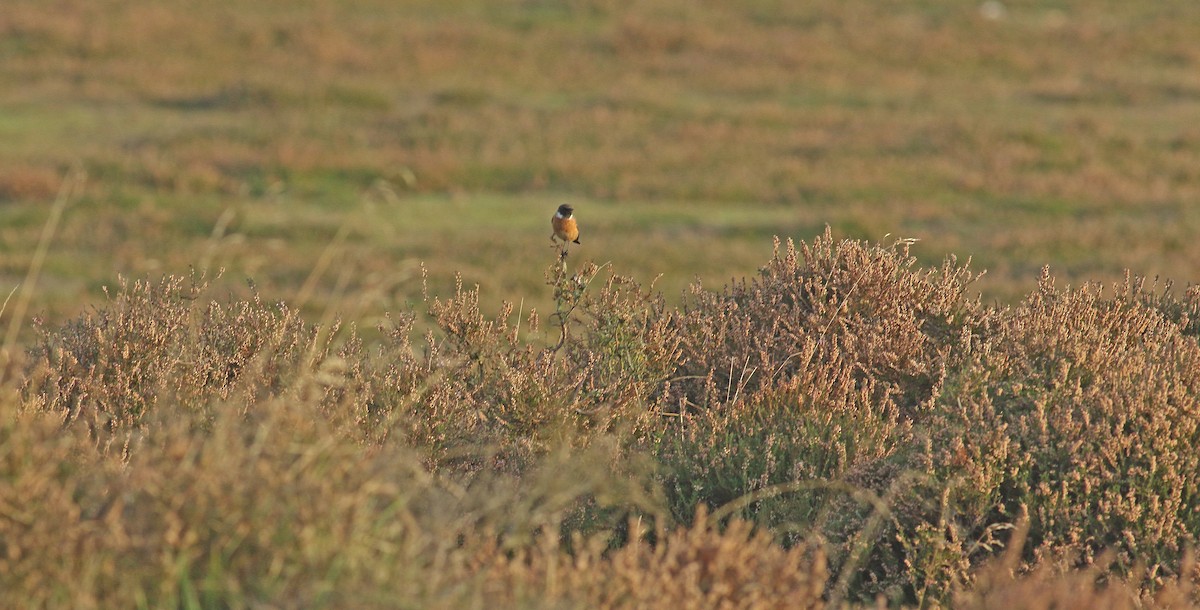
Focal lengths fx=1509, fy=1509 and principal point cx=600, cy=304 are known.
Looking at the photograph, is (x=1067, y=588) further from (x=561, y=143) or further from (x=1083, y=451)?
(x=561, y=143)

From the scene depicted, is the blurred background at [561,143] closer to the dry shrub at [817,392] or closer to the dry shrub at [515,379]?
the dry shrub at [515,379]

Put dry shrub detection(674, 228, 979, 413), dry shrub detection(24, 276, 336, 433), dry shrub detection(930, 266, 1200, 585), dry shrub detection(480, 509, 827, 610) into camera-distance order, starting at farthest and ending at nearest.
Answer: dry shrub detection(674, 228, 979, 413) < dry shrub detection(24, 276, 336, 433) < dry shrub detection(930, 266, 1200, 585) < dry shrub detection(480, 509, 827, 610)

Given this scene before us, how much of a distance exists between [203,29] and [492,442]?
2534 cm

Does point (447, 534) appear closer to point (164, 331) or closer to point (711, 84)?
point (164, 331)

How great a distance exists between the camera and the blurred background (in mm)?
15773

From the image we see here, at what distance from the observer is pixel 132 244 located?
618 inches

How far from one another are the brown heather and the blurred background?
3.45 metres

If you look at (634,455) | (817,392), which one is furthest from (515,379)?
(817,392)

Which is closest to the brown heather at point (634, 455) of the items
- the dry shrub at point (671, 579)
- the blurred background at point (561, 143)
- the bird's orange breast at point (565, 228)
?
the dry shrub at point (671, 579)

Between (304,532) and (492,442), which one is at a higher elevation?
(304,532)

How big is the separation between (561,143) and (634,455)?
1604 cm

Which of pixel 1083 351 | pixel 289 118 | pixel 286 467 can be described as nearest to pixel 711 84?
pixel 289 118

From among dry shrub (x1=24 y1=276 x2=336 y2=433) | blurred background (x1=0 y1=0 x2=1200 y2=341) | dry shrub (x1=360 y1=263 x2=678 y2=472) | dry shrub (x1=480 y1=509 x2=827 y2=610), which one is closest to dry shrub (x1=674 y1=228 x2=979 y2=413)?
dry shrub (x1=360 y1=263 x2=678 y2=472)

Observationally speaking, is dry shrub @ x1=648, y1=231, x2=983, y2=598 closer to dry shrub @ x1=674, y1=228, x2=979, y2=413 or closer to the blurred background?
dry shrub @ x1=674, y1=228, x2=979, y2=413
